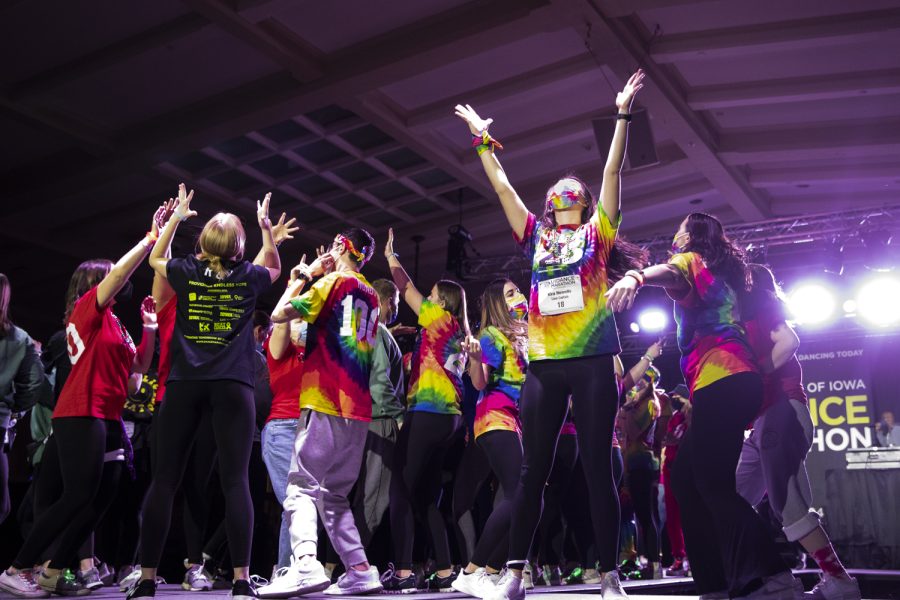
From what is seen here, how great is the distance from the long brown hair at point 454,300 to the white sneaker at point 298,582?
181 centimetres

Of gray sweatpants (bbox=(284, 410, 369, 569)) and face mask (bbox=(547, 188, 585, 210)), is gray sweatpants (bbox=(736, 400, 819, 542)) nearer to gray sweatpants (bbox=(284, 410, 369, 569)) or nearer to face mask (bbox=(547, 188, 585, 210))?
face mask (bbox=(547, 188, 585, 210))

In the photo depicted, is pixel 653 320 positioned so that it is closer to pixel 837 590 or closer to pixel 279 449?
pixel 279 449

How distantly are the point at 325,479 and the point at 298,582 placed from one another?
549 mm

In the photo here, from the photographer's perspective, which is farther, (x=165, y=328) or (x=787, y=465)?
(x=165, y=328)

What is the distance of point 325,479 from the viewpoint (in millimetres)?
4008

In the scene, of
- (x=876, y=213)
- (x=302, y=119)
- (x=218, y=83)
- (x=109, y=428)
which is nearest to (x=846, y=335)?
(x=876, y=213)

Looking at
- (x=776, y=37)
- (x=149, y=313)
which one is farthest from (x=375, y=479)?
(x=776, y=37)

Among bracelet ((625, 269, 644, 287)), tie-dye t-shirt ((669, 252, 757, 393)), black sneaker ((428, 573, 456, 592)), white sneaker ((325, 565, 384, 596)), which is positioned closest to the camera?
bracelet ((625, 269, 644, 287))

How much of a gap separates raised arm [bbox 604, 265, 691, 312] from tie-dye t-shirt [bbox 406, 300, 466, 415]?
196 centimetres

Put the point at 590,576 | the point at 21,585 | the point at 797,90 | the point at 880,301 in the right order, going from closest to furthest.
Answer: the point at 21,585 → the point at 590,576 → the point at 797,90 → the point at 880,301

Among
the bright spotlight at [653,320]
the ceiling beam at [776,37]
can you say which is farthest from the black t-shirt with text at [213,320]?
the bright spotlight at [653,320]

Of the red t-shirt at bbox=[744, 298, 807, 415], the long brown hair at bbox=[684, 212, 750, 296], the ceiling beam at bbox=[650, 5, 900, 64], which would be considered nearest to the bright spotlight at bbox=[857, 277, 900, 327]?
the ceiling beam at bbox=[650, 5, 900, 64]

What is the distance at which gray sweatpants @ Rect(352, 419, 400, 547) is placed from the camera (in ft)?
16.1

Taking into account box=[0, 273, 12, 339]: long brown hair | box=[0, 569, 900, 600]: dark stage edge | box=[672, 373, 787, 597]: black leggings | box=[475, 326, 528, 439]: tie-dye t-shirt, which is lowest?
box=[0, 569, 900, 600]: dark stage edge
